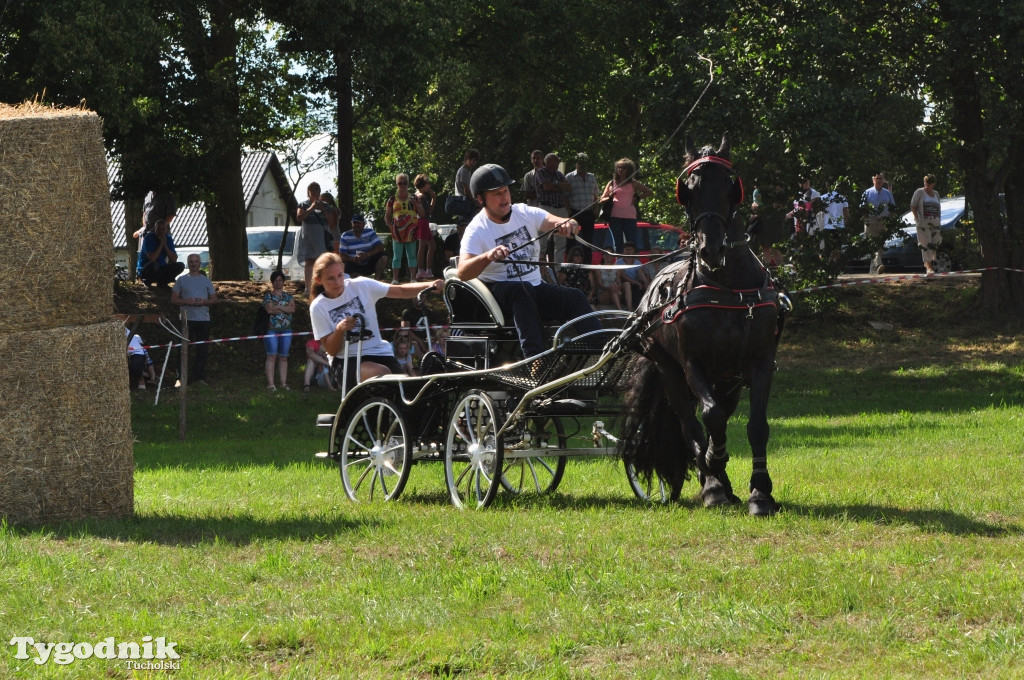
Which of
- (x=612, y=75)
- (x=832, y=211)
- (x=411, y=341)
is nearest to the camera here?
(x=411, y=341)

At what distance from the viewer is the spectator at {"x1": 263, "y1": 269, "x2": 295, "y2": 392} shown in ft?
68.0

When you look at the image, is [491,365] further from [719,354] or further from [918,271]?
[918,271]

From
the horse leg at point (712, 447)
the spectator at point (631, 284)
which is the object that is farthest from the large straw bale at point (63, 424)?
the spectator at point (631, 284)

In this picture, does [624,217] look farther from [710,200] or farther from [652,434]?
[710,200]

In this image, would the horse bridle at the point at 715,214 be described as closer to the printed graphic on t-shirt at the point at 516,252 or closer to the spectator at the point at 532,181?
the printed graphic on t-shirt at the point at 516,252

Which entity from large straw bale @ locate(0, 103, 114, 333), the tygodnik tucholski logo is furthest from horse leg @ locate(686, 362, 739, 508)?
the tygodnik tucholski logo

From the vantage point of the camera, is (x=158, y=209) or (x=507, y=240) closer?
(x=507, y=240)

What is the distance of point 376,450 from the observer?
10.5m

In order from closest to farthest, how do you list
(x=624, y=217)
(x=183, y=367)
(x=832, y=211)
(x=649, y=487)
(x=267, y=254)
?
(x=649, y=487) < (x=183, y=367) < (x=624, y=217) < (x=832, y=211) < (x=267, y=254)

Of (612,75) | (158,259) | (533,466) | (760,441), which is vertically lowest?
(533,466)

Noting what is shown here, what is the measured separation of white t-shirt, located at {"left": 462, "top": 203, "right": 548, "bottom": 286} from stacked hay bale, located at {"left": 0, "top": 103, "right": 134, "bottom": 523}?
8.54 ft

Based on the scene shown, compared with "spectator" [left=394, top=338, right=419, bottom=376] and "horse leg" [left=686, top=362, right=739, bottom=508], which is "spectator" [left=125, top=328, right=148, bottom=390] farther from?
"horse leg" [left=686, top=362, right=739, bottom=508]

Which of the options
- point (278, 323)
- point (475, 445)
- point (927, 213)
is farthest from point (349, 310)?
point (927, 213)

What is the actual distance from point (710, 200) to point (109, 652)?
4.57 m
